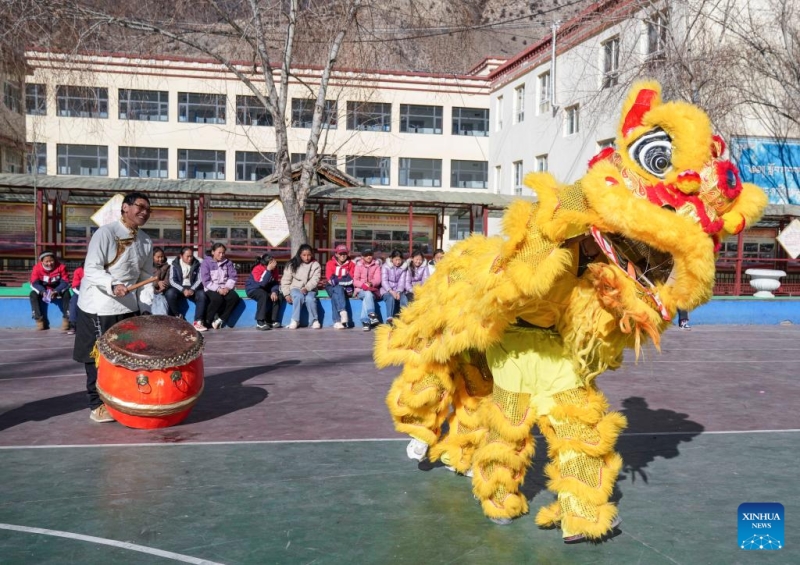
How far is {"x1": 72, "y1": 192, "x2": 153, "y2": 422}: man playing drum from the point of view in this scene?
634cm

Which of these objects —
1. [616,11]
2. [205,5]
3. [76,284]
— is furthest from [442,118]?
[76,284]

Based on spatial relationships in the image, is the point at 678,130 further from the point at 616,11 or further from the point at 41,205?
the point at 616,11

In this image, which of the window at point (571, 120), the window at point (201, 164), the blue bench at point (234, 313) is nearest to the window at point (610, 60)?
the window at point (571, 120)

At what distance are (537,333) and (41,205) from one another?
53.1ft

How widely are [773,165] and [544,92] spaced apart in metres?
10.5

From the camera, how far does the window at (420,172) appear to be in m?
39.0

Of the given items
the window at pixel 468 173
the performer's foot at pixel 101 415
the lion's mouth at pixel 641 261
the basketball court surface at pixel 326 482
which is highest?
the window at pixel 468 173

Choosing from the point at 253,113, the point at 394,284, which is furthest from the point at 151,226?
the point at 253,113

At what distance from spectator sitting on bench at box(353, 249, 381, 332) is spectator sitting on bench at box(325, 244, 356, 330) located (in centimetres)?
14

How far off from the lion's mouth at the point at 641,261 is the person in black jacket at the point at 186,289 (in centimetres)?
1113

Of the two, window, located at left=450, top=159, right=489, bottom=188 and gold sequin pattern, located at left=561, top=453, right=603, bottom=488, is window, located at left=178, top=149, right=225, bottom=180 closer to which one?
window, located at left=450, top=159, right=489, bottom=188

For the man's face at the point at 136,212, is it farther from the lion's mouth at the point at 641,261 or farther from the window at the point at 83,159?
the window at the point at 83,159

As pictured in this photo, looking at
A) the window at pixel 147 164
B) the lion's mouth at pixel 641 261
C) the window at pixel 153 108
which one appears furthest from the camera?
the window at pixel 147 164

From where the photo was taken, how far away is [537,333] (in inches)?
166
